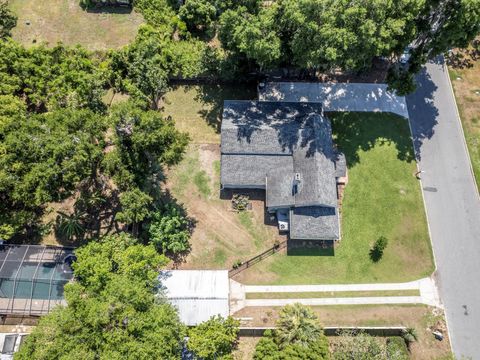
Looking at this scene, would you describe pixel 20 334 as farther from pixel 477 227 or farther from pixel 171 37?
pixel 477 227

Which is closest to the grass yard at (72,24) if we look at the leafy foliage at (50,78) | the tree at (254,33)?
the leafy foliage at (50,78)

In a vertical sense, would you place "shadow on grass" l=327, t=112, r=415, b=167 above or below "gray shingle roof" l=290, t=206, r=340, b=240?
above

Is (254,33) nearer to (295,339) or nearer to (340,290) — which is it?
(340,290)

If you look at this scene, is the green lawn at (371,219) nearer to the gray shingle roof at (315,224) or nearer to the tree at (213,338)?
the gray shingle roof at (315,224)

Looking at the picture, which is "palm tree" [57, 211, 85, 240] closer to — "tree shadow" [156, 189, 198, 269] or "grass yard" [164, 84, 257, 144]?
"tree shadow" [156, 189, 198, 269]

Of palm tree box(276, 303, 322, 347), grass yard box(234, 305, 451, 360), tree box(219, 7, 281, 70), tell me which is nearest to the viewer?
palm tree box(276, 303, 322, 347)

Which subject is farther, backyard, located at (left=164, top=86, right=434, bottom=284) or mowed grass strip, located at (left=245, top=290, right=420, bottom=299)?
backyard, located at (left=164, top=86, right=434, bottom=284)

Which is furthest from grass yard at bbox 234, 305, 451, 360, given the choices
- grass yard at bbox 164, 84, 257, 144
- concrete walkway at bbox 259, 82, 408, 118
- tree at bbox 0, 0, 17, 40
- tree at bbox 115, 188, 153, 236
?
tree at bbox 0, 0, 17, 40

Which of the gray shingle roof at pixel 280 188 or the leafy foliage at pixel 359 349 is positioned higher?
the gray shingle roof at pixel 280 188
